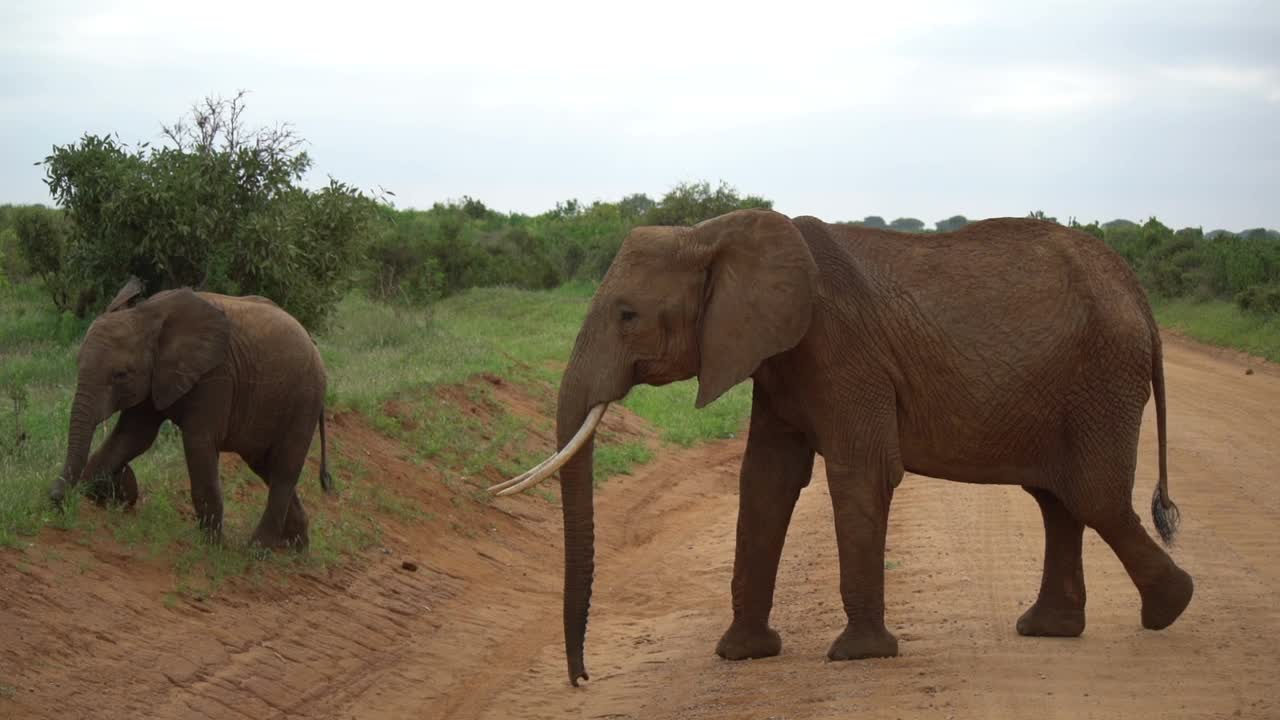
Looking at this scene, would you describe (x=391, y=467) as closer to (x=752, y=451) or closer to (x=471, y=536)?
(x=471, y=536)

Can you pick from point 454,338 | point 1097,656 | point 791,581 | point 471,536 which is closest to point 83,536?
point 471,536

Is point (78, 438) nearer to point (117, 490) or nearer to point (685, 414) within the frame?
point (117, 490)

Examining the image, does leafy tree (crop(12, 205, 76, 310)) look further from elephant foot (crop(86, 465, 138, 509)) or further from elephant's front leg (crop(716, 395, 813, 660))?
elephant's front leg (crop(716, 395, 813, 660))

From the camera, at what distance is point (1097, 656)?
7.24 metres

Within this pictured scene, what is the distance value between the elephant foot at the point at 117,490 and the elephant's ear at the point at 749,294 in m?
3.95

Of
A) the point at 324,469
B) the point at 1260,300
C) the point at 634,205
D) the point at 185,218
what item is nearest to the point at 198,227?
the point at 185,218

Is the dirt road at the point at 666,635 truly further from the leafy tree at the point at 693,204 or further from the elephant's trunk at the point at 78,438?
the leafy tree at the point at 693,204

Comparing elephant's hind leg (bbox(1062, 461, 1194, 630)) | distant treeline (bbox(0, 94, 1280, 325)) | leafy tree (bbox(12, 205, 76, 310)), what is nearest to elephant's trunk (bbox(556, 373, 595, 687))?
elephant's hind leg (bbox(1062, 461, 1194, 630))

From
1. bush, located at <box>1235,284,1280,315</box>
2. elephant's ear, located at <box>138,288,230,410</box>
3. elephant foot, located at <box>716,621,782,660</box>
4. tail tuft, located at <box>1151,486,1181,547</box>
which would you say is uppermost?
elephant's ear, located at <box>138,288,230,410</box>

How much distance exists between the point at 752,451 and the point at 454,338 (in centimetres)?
1241

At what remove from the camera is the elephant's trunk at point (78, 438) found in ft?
27.8

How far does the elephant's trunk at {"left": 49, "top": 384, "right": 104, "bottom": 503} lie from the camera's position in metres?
8.48

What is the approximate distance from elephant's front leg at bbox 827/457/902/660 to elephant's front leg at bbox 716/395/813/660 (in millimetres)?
513

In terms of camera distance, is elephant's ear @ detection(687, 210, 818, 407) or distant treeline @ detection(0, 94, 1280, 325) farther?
distant treeline @ detection(0, 94, 1280, 325)
